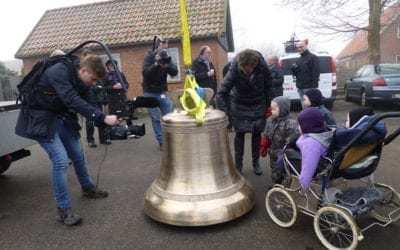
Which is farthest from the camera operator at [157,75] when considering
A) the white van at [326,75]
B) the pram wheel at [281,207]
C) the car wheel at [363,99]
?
the car wheel at [363,99]

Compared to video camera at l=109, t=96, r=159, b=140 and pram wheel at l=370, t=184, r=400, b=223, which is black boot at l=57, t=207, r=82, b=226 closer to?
video camera at l=109, t=96, r=159, b=140

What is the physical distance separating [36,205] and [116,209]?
1078mm

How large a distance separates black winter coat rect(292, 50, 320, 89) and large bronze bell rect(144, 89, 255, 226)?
4436 mm

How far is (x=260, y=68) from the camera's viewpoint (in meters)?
4.96

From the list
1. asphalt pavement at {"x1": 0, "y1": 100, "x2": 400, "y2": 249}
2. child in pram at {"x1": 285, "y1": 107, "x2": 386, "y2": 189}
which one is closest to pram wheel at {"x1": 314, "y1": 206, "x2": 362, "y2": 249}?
asphalt pavement at {"x1": 0, "y1": 100, "x2": 400, "y2": 249}

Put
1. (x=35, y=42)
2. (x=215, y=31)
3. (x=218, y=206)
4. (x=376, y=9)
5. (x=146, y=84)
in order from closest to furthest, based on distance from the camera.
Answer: (x=218, y=206)
(x=146, y=84)
(x=215, y=31)
(x=376, y=9)
(x=35, y=42)

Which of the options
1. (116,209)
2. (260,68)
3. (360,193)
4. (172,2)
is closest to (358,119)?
(360,193)

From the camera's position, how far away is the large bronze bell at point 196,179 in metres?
3.96

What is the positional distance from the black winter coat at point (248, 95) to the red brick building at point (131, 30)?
10.3 meters

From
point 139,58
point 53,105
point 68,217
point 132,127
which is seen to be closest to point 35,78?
point 53,105

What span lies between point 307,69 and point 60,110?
5.46 meters

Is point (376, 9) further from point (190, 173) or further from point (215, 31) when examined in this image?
point (190, 173)

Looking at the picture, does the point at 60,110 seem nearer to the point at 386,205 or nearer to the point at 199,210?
the point at 199,210

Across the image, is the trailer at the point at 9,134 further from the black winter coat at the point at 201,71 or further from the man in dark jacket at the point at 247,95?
the black winter coat at the point at 201,71
